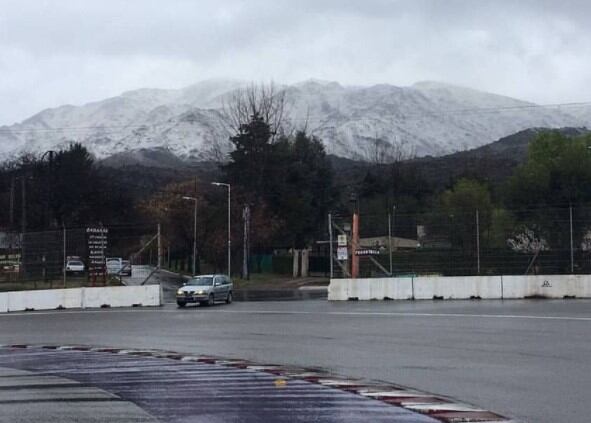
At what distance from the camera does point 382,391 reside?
37.4 feet

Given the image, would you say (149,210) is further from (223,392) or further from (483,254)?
(223,392)

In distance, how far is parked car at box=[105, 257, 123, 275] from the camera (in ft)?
139

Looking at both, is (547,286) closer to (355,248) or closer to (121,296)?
(355,248)

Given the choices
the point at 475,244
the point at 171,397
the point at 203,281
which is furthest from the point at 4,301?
the point at 171,397

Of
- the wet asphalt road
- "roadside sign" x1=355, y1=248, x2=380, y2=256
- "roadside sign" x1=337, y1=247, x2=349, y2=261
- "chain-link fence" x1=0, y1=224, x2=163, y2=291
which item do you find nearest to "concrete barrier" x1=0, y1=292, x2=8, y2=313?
"chain-link fence" x1=0, y1=224, x2=163, y2=291

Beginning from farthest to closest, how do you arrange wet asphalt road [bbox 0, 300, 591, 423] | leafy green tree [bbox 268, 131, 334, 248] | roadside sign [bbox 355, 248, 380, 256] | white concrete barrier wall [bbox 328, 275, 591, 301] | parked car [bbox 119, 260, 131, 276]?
1. leafy green tree [bbox 268, 131, 334, 248]
2. parked car [bbox 119, 260, 131, 276]
3. roadside sign [bbox 355, 248, 380, 256]
4. white concrete barrier wall [bbox 328, 275, 591, 301]
5. wet asphalt road [bbox 0, 300, 591, 423]

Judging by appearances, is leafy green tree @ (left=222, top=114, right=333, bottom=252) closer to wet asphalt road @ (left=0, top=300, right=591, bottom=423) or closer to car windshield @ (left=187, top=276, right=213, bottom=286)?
car windshield @ (left=187, top=276, right=213, bottom=286)

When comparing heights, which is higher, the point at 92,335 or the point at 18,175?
the point at 18,175

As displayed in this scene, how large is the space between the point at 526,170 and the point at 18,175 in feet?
161

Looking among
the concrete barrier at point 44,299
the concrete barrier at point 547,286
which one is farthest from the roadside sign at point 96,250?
the concrete barrier at point 547,286

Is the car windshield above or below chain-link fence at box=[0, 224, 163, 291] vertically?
below

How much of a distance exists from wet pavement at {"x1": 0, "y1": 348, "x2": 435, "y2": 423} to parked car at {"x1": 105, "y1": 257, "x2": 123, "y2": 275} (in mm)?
27205

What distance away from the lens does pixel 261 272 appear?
8050 centimetres

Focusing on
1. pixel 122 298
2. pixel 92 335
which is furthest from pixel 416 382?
pixel 122 298
